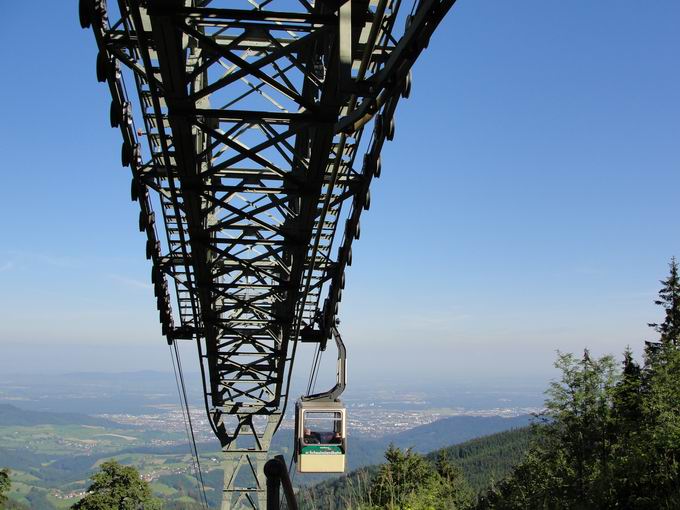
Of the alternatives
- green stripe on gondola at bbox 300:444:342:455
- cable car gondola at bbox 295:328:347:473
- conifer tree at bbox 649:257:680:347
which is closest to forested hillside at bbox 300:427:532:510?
conifer tree at bbox 649:257:680:347

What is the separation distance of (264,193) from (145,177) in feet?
6.25

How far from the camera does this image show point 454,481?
58.4 metres

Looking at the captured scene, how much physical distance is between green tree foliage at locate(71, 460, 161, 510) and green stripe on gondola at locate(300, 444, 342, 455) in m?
30.4

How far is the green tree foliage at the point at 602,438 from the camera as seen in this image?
68.6 ft

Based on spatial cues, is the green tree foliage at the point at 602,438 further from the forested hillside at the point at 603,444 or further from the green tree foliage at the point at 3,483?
the green tree foliage at the point at 3,483

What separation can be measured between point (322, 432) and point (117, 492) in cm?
3074

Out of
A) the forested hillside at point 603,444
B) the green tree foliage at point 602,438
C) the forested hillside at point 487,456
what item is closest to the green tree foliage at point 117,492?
the forested hillside at point 603,444

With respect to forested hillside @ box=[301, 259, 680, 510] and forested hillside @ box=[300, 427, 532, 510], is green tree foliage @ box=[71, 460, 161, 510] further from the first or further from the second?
forested hillside @ box=[300, 427, 532, 510]

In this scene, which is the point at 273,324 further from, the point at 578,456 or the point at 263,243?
the point at 578,456

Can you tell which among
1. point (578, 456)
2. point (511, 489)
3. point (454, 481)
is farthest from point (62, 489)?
point (578, 456)

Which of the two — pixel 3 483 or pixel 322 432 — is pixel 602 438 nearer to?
pixel 322 432

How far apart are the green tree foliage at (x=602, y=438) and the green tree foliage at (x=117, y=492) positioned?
2075 cm

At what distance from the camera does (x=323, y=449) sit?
12930mm

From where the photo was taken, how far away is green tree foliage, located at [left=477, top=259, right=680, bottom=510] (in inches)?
824
